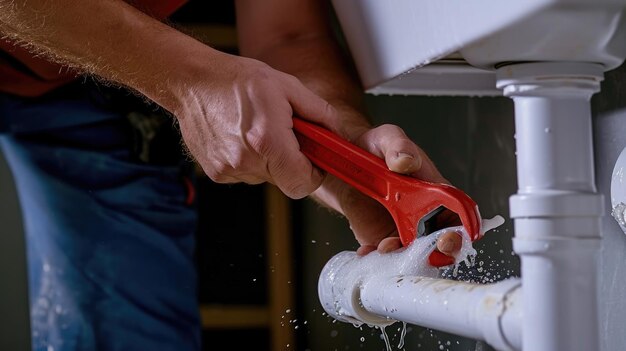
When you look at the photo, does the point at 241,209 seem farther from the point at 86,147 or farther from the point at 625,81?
the point at 625,81

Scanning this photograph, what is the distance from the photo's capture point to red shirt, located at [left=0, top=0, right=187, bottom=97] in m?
0.83

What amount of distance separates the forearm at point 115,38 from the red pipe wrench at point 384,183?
92mm

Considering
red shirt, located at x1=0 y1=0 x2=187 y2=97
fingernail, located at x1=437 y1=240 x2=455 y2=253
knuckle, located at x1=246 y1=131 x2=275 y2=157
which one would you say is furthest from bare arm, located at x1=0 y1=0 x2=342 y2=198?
red shirt, located at x1=0 y1=0 x2=187 y2=97

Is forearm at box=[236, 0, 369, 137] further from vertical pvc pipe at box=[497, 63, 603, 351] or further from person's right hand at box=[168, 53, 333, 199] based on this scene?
vertical pvc pipe at box=[497, 63, 603, 351]

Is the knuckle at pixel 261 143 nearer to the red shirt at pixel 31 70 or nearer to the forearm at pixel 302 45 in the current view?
the forearm at pixel 302 45

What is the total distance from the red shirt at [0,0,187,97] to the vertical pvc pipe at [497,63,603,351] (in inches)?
18.9

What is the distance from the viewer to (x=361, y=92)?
736 mm

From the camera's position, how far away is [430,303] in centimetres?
46

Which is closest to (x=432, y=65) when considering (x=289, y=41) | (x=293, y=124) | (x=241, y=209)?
(x=293, y=124)

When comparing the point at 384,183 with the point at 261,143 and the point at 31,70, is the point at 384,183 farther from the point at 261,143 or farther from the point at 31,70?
the point at 31,70

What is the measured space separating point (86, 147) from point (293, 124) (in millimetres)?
445

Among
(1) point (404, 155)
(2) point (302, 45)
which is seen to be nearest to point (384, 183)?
(1) point (404, 155)

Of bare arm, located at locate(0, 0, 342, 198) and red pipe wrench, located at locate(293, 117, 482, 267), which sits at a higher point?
bare arm, located at locate(0, 0, 342, 198)

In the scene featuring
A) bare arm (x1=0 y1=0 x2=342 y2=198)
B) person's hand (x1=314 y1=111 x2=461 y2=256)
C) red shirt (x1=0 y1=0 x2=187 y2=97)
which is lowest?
person's hand (x1=314 y1=111 x2=461 y2=256)
